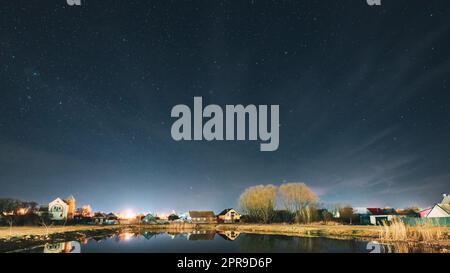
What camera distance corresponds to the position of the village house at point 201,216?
136 m

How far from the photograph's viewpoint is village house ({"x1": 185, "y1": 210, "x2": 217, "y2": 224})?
135750 millimetres

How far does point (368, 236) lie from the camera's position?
142 feet

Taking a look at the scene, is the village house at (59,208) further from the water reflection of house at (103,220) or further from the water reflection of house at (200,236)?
the water reflection of house at (200,236)

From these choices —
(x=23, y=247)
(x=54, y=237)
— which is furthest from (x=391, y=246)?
(x=54, y=237)

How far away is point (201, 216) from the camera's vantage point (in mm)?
137875

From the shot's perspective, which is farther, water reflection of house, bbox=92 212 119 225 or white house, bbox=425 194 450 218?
water reflection of house, bbox=92 212 119 225

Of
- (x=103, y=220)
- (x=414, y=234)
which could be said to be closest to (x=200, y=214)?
(x=103, y=220)

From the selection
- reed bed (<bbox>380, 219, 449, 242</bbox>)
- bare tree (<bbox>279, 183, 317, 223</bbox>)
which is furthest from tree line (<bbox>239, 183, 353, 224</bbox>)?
reed bed (<bbox>380, 219, 449, 242</bbox>)

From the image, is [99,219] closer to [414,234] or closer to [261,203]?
[261,203]

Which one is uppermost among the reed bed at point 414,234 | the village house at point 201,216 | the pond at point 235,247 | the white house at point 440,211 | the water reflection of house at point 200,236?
the white house at point 440,211

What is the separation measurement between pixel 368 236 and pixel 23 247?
136ft

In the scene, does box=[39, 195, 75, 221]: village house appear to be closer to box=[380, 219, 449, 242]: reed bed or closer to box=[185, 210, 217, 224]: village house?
box=[185, 210, 217, 224]: village house

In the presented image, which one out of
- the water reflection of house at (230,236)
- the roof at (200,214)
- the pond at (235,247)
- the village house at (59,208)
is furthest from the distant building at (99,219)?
the pond at (235,247)
